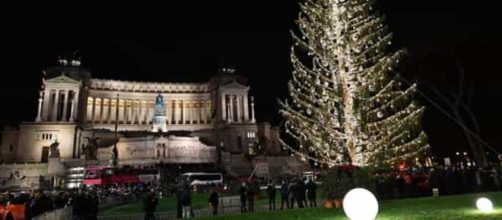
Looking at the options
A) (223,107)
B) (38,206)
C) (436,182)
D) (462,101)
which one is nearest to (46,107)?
(223,107)

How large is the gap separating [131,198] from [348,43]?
83.8 ft

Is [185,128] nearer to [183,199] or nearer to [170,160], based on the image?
[170,160]

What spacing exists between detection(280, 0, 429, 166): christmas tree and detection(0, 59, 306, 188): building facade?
43.9 m

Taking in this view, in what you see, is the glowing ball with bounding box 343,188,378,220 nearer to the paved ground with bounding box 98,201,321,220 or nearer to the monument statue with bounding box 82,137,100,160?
the paved ground with bounding box 98,201,321,220

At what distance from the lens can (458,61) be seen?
36781 mm

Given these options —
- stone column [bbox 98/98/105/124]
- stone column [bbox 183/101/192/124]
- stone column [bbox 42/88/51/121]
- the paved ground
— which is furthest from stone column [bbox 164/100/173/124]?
the paved ground

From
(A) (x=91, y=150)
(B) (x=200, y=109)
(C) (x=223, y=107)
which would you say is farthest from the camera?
(B) (x=200, y=109)

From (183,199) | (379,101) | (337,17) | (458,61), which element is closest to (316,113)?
(379,101)

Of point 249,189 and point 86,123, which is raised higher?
point 86,123

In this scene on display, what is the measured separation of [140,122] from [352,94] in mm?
82875

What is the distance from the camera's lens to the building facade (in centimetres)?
7369

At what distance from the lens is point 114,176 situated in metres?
46.2

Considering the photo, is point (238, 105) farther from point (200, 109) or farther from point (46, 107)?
point (46, 107)

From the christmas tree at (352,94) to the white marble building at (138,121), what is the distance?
4470cm
